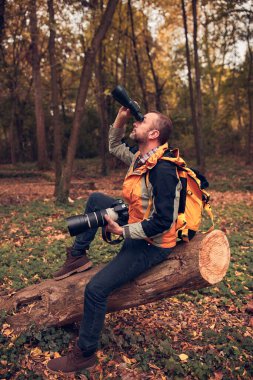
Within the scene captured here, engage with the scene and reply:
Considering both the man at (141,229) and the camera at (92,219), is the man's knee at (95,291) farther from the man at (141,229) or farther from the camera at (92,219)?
the camera at (92,219)

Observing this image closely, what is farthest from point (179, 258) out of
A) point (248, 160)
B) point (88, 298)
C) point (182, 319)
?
point (248, 160)

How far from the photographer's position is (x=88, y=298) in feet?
11.8

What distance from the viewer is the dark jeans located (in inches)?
141

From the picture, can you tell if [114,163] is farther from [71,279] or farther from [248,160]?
[71,279]

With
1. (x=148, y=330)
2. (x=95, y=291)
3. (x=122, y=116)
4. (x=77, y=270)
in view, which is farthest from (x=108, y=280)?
(x=122, y=116)

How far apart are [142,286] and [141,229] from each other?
77 cm

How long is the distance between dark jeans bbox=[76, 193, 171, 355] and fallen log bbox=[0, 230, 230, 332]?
0.71ft

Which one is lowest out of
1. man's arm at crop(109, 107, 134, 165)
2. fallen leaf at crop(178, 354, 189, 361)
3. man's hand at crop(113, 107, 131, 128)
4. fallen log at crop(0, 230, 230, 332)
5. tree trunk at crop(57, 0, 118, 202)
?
fallen leaf at crop(178, 354, 189, 361)

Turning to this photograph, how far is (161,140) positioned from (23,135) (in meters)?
29.7

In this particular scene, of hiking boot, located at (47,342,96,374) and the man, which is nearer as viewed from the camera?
the man

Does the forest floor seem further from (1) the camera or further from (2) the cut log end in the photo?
(1) the camera

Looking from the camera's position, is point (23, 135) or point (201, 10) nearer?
point (201, 10)

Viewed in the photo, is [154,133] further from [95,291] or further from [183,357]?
[183,357]

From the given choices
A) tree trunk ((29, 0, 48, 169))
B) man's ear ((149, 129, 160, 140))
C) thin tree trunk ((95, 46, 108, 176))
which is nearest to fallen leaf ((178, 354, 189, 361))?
man's ear ((149, 129, 160, 140))
